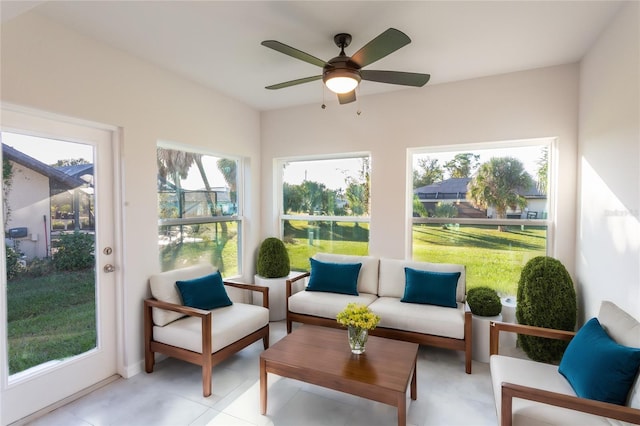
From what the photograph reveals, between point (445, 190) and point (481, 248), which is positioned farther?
point (445, 190)

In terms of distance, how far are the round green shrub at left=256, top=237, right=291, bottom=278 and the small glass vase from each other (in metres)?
1.88

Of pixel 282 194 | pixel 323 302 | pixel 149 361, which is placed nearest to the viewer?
pixel 149 361

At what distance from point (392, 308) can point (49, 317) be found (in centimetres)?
283

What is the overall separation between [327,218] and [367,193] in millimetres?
645

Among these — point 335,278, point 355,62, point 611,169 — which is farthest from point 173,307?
point 611,169

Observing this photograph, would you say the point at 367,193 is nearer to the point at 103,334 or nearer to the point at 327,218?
the point at 327,218

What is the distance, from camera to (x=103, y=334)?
8.87 ft

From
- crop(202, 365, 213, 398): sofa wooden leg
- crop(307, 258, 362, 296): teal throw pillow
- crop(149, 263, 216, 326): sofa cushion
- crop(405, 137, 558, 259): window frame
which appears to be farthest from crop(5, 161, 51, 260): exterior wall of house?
crop(405, 137, 558, 259): window frame

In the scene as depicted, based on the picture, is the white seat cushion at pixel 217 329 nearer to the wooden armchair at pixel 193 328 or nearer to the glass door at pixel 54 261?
the wooden armchair at pixel 193 328

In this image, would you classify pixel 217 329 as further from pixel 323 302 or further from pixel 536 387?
pixel 536 387

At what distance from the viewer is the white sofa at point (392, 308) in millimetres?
2793

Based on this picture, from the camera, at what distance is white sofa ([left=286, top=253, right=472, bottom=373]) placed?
2.79m

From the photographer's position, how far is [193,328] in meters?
2.66

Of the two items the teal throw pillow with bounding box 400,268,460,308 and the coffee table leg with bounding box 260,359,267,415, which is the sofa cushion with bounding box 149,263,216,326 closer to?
the coffee table leg with bounding box 260,359,267,415
